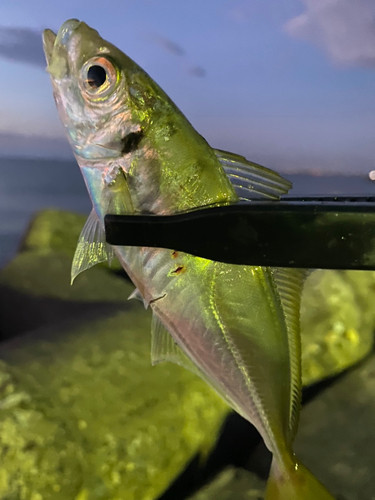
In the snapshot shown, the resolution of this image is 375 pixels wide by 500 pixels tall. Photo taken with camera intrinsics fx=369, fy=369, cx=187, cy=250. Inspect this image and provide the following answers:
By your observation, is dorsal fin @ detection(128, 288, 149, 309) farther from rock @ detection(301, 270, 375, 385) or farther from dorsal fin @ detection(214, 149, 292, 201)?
rock @ detection(301, 270, 375, 385)

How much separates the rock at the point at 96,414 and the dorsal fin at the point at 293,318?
1.58 feet

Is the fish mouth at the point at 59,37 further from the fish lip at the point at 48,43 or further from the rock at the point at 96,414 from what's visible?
the rock at the point at 96,414

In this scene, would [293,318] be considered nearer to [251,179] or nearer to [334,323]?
[251,179]

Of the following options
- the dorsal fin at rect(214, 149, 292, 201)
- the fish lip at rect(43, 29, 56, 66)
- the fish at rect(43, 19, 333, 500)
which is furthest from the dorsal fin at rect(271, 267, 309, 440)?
the fish lip at rect(43, 29, 56, 66)

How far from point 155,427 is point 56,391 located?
0.28 metres

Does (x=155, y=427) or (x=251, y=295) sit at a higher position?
(x=251, y=295)

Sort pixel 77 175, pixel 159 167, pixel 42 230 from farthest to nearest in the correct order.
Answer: pixel 77 175 → pixel 42 230 → pixel 159 167

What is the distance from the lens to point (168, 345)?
667 mm

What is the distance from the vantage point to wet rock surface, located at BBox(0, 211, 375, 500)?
2.85 ft

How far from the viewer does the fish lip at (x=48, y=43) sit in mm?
611

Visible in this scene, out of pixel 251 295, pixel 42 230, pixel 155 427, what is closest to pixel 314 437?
pixel 155 427

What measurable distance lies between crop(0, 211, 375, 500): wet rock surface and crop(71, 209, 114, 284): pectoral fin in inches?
19.7

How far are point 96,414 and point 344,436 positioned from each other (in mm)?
736

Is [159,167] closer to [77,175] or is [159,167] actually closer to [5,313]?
[5,313]
